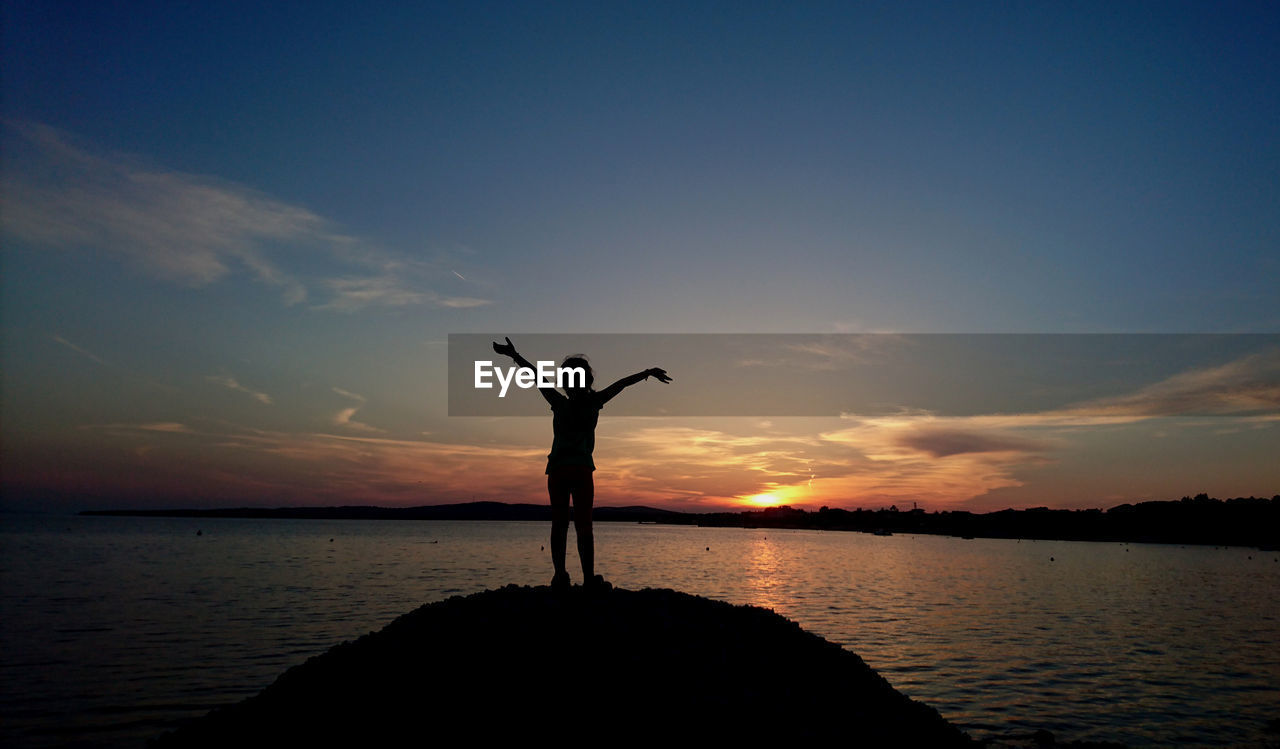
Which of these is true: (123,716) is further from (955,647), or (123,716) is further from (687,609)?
(955,647)

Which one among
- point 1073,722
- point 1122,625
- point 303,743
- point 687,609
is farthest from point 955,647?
point 303,743

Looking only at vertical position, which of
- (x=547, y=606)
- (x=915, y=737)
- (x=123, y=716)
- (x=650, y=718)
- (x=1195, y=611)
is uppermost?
(x=547, y=606)

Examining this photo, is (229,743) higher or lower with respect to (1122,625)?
higher

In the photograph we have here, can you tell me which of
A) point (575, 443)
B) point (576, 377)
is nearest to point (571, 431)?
point (575, 443)

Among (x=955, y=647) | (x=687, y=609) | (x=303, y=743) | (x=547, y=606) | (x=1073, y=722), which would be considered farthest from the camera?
(x=955, y=647)

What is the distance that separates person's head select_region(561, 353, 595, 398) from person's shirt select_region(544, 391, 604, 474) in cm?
11

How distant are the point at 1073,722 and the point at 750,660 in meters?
A: 13.6

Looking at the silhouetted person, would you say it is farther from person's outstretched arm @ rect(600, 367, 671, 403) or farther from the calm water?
the calm water

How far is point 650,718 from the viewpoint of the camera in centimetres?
790

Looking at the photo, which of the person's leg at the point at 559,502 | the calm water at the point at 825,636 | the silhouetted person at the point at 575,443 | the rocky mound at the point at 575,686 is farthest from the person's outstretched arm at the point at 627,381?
the calm water at the point at 825,636

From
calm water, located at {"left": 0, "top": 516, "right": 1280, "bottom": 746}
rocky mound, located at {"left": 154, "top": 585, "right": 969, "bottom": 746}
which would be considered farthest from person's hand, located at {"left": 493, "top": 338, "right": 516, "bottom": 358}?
calm water, located at {"left": 0, "top": 516, "right": 1280, "bottom": 746}

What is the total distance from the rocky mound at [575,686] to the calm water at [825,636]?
31.5 ft

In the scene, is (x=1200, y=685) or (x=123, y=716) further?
(x=1200, y=685)

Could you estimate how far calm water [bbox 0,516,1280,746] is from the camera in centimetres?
1859
